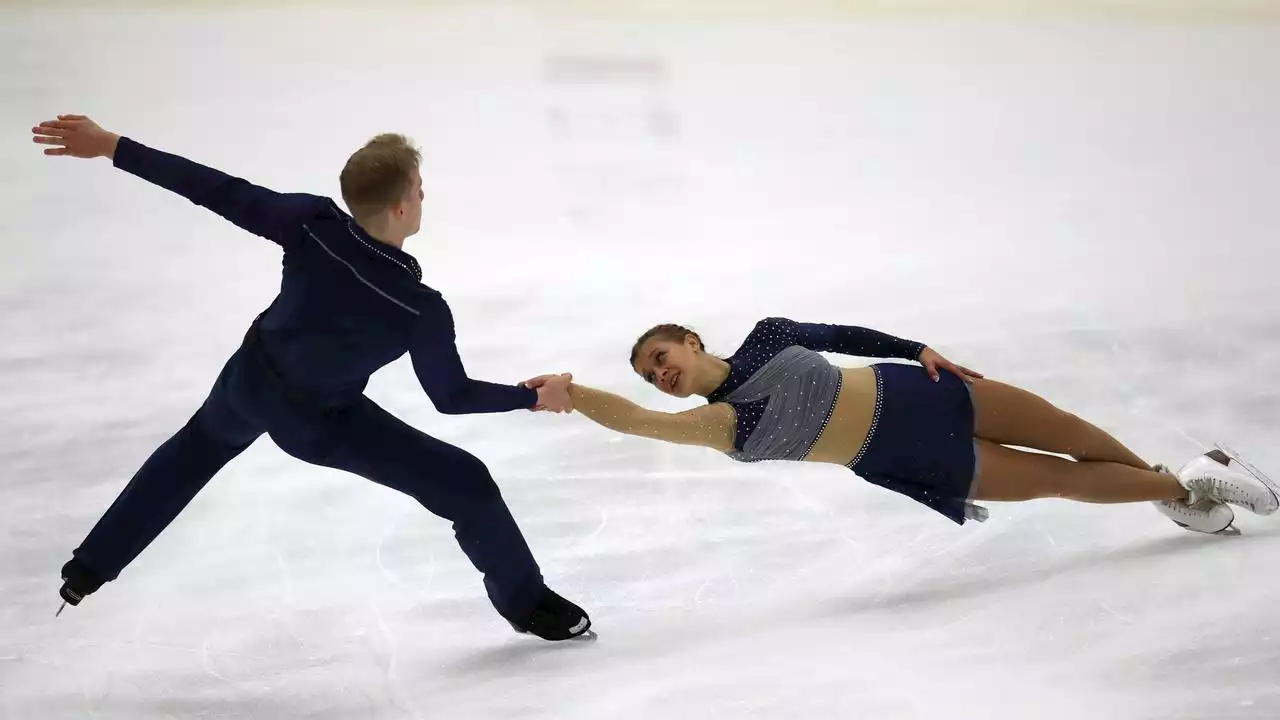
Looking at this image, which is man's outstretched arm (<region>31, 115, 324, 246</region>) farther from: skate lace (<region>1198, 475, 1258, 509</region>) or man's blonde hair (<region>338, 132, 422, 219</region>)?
skate lace (<region>1198, 475, 1258, 509</region>)

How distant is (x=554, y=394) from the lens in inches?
115

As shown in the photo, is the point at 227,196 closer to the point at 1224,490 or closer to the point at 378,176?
the point at 378,176

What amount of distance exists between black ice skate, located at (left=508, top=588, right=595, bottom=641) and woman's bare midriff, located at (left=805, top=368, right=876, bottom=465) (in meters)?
0.67

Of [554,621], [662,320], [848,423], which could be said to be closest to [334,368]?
[554,621]

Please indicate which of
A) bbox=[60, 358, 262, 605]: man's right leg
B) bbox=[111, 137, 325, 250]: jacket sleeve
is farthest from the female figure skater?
bbox=[60, 358, 262, 605]: man's right leg

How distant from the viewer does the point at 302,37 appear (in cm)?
712

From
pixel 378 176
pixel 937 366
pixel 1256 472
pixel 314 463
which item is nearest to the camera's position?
pixel 378 176

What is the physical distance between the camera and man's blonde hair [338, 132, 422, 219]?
2654mm

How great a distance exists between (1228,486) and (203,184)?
265cm

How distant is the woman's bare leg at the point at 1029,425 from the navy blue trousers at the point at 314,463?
1.19 metres

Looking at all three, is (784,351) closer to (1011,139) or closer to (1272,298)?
(1272,298)

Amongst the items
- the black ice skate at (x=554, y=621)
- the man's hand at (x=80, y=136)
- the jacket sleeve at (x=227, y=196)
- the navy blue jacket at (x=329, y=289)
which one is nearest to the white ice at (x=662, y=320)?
the black ice skate at (x=554, y=621)

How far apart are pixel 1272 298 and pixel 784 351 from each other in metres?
2.83

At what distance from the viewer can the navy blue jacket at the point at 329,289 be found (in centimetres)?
267
